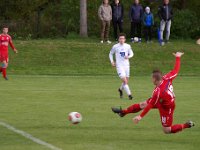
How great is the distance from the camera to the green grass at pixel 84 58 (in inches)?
1325

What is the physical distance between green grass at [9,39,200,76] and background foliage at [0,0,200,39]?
5889 mm

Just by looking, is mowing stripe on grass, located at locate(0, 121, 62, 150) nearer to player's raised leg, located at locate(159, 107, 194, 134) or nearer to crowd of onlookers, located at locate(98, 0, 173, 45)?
player's raised leg, located at locate(159, 107, 194, 134)

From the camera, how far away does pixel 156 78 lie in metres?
13.5

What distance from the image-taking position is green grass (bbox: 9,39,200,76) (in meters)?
33.7

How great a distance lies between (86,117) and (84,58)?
1824 centimetres

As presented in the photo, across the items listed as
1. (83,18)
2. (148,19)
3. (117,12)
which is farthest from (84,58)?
(83,18)

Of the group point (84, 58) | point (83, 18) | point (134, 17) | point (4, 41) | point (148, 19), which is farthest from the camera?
point (83, 18)

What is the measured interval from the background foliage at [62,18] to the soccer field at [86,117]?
1580cm

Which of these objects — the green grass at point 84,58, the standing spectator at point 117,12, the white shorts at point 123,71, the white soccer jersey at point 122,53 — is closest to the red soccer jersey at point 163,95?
the white shorts at point 123,71

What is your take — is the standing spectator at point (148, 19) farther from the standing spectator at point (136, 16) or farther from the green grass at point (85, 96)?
the green grass at point (85, 96)

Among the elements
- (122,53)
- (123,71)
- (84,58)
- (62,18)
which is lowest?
(62,18)

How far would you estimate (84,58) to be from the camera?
35.4 meters

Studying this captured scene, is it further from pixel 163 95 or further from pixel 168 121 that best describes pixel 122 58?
pixel 163 95

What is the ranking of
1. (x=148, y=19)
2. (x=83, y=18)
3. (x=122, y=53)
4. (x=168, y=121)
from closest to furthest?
(x=168, y=121) < (x=122, y=53) < (x=148, y=19) < (x=83, y=18)
